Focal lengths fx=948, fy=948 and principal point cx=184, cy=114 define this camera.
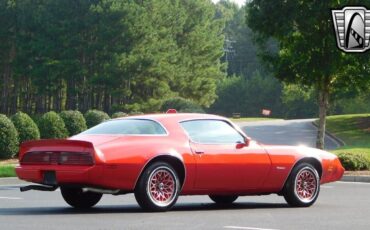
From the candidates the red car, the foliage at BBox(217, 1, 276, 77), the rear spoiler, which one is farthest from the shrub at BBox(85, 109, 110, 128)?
the foliage at BBox(217, 1, 276, 77)

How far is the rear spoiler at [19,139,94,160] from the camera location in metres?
12.9

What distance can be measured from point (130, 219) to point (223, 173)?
87.0 inches

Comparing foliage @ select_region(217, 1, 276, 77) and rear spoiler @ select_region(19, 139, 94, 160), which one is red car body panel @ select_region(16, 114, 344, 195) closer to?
rear spoiler @ select_region(19, 139, 94, 160)

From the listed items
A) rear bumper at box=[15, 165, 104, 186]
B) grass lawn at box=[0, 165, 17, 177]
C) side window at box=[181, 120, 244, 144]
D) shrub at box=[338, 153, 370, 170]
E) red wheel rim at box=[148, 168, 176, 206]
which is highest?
side window at box=[181, 120, 244, 144]

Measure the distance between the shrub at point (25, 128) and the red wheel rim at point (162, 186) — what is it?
23.9 metres

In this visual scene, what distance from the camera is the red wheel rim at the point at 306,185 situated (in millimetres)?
14883

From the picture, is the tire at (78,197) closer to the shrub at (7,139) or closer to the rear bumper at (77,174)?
the rear bumper at (77,174)

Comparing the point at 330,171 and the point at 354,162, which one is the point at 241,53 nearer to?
the point at 354,162

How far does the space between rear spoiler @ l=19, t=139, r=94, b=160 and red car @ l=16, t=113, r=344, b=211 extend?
14 mm

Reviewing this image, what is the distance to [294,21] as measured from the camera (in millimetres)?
32969

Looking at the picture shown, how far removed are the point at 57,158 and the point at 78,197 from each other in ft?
4.44

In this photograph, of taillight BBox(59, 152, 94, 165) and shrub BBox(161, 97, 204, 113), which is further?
shrub BBox(161, 97, 204, 113)

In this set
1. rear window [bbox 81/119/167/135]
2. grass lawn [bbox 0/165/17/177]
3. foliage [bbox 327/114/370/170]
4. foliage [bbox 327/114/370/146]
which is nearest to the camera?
rear window [bbox 81/119/167/135]

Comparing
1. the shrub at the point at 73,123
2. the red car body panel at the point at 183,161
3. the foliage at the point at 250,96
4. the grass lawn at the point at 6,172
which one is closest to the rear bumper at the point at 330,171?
the red car body panel at the point at 183,161
